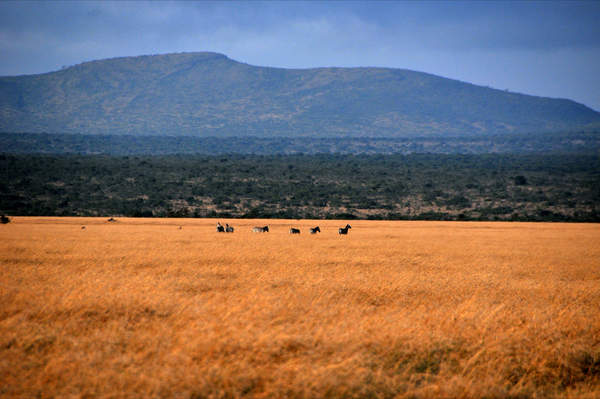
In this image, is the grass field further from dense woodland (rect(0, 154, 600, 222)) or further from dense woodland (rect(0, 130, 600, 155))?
dense woodland (rect(0, 130, 600, 155))

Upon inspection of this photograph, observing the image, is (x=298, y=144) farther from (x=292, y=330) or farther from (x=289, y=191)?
(x=292, y=330)

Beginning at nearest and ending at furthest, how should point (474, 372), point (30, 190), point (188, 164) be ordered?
point (474, 372)
point (30, 190)
point (188, 164)

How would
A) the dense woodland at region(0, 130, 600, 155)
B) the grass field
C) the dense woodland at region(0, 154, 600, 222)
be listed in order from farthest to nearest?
the dense woodland at region(0, 130, 600, 155) → the dense woodland at region(0, 154, 600, 222) → the grass field

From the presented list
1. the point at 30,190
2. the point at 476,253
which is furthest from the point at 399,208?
the point at 30,190

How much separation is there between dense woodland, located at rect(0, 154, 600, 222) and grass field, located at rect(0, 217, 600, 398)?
4158 cm

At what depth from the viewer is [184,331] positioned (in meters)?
10.1

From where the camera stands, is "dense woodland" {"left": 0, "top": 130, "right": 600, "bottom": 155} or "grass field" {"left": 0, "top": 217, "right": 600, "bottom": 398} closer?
"grass field" {"left": 0, "top": 217, "right": 600, "bottom": 398}

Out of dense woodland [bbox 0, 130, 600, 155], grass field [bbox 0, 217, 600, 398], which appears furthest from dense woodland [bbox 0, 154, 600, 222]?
dense woodland [bbox 0, 130, 600, 155]

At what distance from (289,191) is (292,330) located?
2489 inches

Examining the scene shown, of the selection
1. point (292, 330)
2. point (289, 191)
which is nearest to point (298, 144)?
point (289, 191)

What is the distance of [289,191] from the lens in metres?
73.7

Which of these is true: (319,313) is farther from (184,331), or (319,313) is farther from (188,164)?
(188,164)

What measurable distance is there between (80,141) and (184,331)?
156306mm

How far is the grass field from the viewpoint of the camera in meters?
8.24
